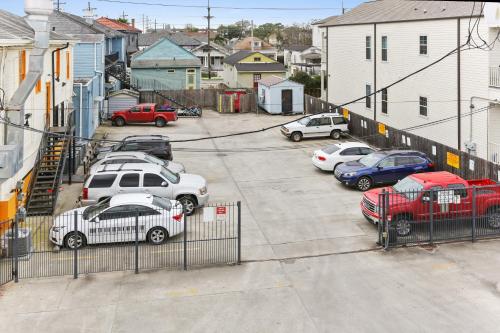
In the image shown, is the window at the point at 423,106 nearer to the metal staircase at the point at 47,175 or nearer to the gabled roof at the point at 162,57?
the metal staircase at the point at 47,175

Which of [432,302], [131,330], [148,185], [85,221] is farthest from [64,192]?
[432,302]

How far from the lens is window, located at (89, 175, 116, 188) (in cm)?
1959

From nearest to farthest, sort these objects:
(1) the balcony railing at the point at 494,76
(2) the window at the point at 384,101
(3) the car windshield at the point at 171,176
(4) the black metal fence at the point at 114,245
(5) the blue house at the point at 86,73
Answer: (4) the black metal fence at the point at 114,245
(3) the car windshield at the point at 171,176
(1) the balcony railing at the point at 494,76
(5) the blue house at the point at 86,73
(2) the window at the point at 384,101

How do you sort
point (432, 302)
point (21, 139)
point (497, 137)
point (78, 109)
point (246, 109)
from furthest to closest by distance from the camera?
1. point (246, 109)
2. point (78, 109)
3. point (497, 137)
4. point (21, 139)
5. point (432, 302)

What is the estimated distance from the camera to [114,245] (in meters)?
16.1

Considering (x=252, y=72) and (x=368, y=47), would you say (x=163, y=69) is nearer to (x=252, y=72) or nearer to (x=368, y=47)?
(x=252, y=72)

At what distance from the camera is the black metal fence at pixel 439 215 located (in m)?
16.4

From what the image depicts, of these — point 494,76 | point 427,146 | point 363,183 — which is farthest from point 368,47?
point 363,183

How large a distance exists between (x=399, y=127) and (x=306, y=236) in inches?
710

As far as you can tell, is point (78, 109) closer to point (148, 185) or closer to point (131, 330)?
point (148, 185)

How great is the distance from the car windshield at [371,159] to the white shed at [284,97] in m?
21.9

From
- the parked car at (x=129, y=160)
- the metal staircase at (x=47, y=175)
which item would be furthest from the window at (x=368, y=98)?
the metal staircase at (x=47, y=175)

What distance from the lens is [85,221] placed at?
52.6 feet

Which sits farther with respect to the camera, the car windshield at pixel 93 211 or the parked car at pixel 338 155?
the parked car at pixel 338 155
